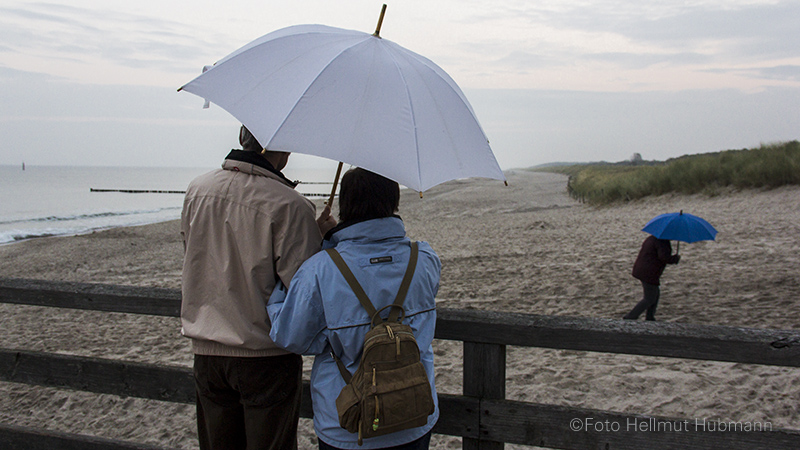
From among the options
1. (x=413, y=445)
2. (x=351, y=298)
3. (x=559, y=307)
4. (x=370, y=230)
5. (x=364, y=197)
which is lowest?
(x=559, y=307)

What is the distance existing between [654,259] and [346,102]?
516 centimetres

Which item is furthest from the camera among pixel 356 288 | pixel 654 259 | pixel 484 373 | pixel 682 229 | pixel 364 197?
pixel 654 259

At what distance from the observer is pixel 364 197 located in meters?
1.74

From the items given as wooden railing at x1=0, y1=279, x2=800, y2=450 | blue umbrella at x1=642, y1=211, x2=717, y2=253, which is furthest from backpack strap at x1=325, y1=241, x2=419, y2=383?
blue umbrella at x1=642, y1=211, x2=717, y2=253

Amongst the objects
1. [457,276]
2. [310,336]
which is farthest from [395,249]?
[457,276]

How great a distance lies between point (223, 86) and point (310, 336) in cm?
100

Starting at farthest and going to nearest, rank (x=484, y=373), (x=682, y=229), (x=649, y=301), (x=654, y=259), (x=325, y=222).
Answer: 1. (x=649, y=301)
2. (x=654, y=259)
3. (x=682, y=229)
4. (x=484, y=373)
5. (x=325, y=222)

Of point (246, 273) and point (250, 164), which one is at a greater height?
point (250, 164)

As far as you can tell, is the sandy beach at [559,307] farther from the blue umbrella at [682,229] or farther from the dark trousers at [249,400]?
the dark trousers at [249,400]

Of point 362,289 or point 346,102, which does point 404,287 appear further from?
point 346,102

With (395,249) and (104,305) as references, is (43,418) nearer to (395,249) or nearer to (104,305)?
(104,305)

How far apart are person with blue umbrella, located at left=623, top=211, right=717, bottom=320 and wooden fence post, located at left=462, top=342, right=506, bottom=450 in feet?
14.6

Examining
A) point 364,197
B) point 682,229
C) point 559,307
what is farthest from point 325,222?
point 559,307

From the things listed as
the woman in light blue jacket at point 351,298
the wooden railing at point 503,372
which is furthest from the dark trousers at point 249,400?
the wooden railing at point 503,372
